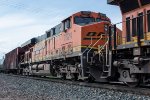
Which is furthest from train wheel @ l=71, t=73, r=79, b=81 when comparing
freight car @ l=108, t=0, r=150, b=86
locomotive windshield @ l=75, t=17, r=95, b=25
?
freight car @ l=108, t=0, r=150, b=86

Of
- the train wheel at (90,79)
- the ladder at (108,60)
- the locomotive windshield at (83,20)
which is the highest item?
the locomotive windshield at (83,20)

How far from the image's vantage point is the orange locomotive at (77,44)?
1524 cm

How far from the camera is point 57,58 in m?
19.4

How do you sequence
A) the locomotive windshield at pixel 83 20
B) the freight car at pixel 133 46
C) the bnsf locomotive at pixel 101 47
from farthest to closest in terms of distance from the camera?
the locomotive windshield at pixel 83 20, the bnsf locomotive at pixel 101 47, the freight car at pixel 133 46

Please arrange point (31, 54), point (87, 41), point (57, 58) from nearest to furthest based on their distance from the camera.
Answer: point (87, 41) → point (57, 58) → point (31, 54)

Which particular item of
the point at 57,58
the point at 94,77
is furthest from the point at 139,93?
the point at 57,58

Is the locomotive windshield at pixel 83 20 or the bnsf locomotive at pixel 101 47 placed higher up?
the locomotive windshield at pixel 83 20

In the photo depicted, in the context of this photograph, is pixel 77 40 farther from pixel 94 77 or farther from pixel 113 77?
pixel 113 77

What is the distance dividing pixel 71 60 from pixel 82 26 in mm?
2314

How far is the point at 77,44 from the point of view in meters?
16.3

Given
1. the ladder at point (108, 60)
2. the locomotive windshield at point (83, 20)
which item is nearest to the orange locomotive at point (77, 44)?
the locomotive windshield at point (83, 20)

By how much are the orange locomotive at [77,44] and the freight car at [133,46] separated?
1493mm

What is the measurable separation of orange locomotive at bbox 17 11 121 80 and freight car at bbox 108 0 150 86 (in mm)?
1493

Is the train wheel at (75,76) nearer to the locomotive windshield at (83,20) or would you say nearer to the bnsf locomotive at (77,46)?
the bnsf locomotive at (77,46)
